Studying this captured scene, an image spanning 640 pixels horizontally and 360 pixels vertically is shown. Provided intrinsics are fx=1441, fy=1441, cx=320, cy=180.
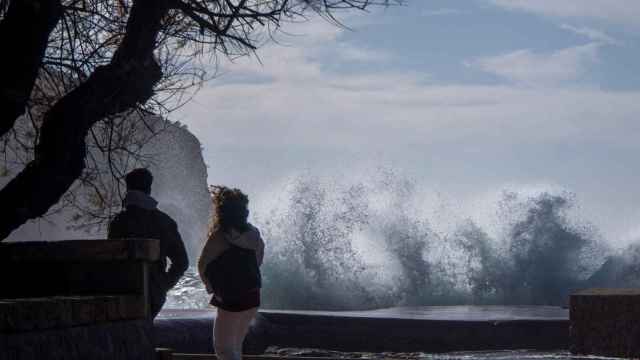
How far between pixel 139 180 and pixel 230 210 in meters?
0.61

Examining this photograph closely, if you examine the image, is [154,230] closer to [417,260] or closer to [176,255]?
[176,255]

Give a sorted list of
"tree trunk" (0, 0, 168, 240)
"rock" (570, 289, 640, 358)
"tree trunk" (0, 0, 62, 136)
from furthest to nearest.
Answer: "rock" (570, 289, 640, 358) < "tree trunk" (0, 0, 168, 240) < "tree trunk" (0, 0, 62, 136)

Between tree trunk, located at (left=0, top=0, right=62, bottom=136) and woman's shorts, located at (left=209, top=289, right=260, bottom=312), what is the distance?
5.30 ft

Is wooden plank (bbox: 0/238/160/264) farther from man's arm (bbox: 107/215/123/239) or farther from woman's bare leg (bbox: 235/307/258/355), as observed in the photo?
woman's bare leg (bbox: 235/307/258/355)

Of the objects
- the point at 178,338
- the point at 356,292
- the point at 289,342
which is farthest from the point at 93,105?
the point at 356,292

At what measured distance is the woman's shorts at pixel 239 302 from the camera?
845 centimetres

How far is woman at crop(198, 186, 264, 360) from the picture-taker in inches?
333

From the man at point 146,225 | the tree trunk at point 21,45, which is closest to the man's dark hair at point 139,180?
the man at point 146,225

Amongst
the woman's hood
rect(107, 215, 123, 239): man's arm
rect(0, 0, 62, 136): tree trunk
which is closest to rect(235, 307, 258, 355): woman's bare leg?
the woman's hood

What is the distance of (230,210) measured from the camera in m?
8.49

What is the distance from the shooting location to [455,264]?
1155 inches

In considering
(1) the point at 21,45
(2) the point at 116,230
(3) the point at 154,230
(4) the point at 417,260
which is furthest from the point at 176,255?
(4) the point at 417,260

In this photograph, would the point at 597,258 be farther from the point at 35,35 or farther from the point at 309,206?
the point at 35,35

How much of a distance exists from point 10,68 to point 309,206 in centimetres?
2226
